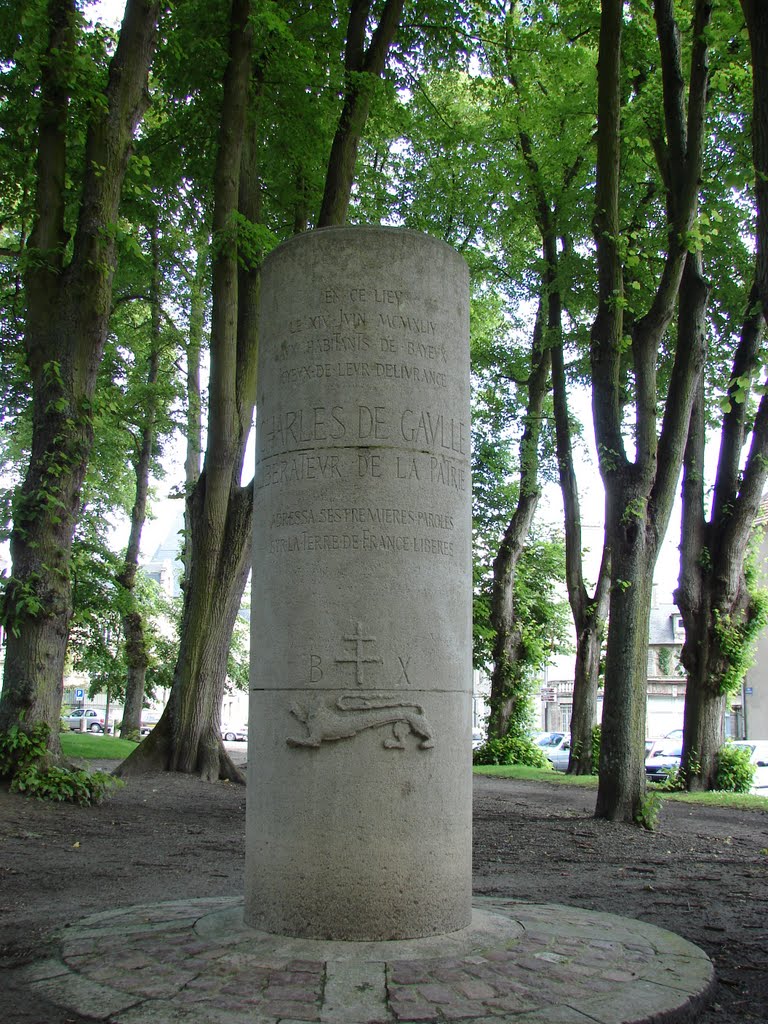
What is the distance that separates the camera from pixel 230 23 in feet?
47.7

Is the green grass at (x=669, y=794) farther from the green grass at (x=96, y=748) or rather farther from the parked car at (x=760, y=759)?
the green grass at (x=96, y=748)

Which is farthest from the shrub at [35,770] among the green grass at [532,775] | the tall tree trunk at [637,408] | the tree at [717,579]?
the tree at [717,579]

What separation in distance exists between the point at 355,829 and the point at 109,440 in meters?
22.5

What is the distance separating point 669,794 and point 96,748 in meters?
13.7

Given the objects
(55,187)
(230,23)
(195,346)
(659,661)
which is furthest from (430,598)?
(659,661)

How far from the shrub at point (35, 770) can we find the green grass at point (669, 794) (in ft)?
25.9

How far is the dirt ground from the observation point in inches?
223

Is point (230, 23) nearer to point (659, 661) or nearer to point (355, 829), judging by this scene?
point (355, 829)

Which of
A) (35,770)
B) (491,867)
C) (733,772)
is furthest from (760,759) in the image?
(35,770)

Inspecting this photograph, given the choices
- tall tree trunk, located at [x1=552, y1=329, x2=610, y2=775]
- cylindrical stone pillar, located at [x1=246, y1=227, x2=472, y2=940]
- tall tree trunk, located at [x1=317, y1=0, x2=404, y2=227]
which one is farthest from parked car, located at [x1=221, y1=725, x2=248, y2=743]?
cylindrical stone pillar, located at [x1=246, y1=227, x2=472, y2=940]

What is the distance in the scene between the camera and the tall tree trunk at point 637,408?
12.1 m

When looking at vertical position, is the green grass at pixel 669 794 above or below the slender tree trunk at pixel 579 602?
below

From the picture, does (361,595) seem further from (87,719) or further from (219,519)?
(87,719)

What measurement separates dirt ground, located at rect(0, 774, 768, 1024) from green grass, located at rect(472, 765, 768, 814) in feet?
3.37
